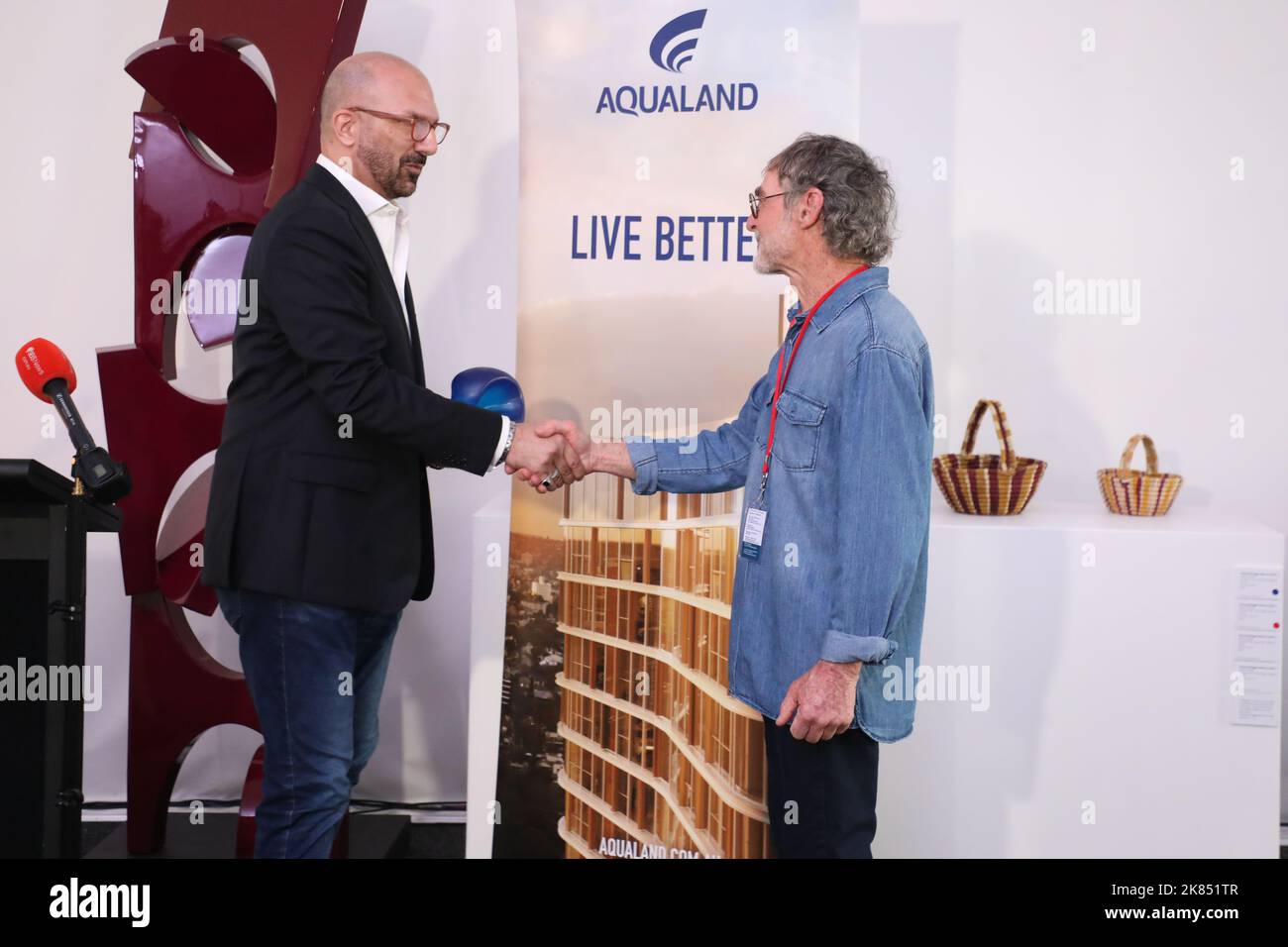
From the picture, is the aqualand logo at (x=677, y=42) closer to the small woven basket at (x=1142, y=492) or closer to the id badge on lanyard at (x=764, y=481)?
the id badge on lanyard at (x=764, y=481)

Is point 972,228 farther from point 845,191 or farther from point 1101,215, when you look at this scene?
point 845,191

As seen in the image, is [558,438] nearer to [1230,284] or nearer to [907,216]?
[907,216]

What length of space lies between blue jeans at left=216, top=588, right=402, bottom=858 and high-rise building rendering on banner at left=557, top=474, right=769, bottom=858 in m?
0.67

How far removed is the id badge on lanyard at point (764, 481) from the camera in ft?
6.27

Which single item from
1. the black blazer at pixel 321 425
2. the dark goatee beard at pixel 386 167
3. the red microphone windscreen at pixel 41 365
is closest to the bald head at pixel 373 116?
the dark goatee beard at pixel 386 167

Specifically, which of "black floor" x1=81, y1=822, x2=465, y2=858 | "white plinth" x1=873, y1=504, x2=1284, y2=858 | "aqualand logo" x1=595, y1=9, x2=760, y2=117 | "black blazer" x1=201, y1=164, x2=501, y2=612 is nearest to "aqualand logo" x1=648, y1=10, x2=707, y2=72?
"aqualand logo" x1=595, y1=9, x2=760, y2=117

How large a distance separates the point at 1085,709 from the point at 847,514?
1.19 metres

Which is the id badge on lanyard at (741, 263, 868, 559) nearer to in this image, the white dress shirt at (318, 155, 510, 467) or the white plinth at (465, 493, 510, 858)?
the white dress shirt at (318, 155, 510, 467)

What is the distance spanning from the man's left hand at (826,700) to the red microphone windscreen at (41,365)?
1.60m

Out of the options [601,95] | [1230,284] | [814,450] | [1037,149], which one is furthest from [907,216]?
[814,450]

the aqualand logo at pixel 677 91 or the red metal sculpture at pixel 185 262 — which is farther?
the aqualand logo at pixel 677 91

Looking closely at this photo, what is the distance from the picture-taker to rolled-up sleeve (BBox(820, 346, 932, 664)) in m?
1.73
